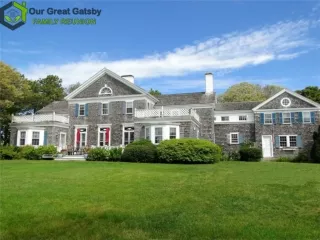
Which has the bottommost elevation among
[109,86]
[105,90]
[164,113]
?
[164,113]

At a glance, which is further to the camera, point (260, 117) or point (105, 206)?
point (260, 117)

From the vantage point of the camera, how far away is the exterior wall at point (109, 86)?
30164mm

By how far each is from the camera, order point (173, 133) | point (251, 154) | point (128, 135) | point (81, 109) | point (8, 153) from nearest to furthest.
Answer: point (173, 133) < point (8, 153) < point (251, 154) < point (128, 135) < point (81, 109)

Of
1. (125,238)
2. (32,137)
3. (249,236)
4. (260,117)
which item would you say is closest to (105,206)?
(125,238)

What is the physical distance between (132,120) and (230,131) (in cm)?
1099

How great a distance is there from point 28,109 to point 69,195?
129ft

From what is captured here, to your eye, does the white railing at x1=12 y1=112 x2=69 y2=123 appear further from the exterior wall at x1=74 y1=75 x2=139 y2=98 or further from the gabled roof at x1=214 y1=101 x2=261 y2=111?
the gabled roof at x1=214 y1=101 x2=261 y2=111

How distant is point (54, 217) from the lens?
669 cm

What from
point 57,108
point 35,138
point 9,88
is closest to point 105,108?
point 35,138

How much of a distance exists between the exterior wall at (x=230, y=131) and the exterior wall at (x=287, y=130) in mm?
936

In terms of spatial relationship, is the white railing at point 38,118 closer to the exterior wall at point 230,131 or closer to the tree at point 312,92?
the exterior wall at point 230,131

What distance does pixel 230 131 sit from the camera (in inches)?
1291

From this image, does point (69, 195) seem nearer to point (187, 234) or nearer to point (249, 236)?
point (187, 234)

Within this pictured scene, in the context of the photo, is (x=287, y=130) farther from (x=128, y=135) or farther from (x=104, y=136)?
(x=104, y=136)
